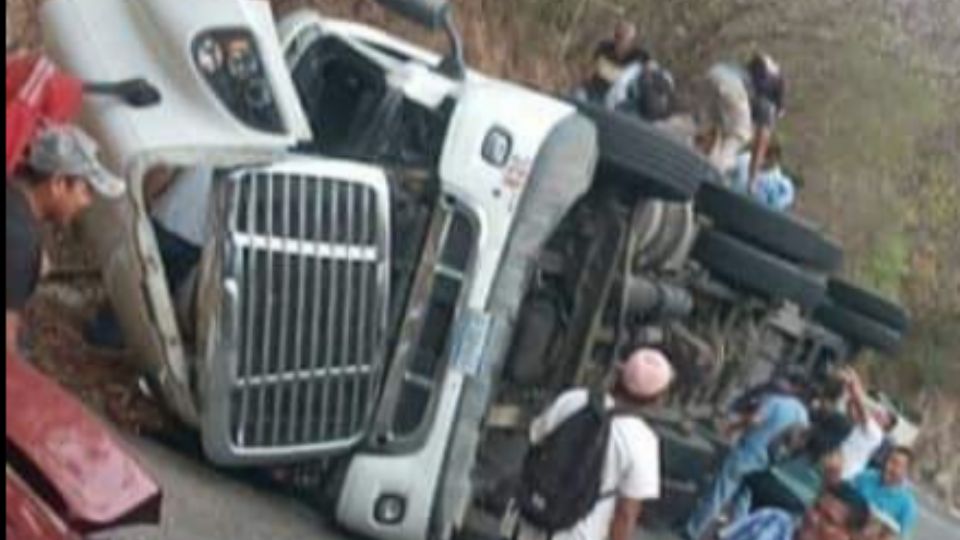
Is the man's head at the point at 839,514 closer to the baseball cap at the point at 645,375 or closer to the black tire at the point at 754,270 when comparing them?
the black tire at the point at 754,270

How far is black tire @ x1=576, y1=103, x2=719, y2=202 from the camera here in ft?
30.9

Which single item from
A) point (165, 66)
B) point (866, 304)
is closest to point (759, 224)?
point (866, 304)

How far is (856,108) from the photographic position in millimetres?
21328

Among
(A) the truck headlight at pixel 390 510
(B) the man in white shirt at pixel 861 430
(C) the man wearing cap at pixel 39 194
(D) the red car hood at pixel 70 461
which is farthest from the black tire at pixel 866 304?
(D) the red car hood at pixel 70 461

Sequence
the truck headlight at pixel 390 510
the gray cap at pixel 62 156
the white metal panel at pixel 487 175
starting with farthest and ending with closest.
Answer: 1. the white metal panel at pixel 487 175
2. the truck headlight at pixel 390 510
3. the gray cap at pixel 62 156

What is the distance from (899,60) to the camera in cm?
2206

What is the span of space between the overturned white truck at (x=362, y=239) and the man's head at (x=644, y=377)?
1103mm

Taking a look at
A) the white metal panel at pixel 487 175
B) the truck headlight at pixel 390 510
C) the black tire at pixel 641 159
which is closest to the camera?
the truck headlight at pixel 390 510

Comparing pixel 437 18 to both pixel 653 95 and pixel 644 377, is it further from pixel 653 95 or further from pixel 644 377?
pixel 653 95

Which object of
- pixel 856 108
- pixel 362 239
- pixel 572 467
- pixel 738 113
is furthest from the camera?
pixel 856 108

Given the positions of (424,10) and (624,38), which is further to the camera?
(624,38)

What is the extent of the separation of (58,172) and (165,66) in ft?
8.34

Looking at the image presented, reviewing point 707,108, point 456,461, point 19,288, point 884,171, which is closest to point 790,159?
point 884,171

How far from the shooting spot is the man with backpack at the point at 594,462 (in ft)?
25.3
